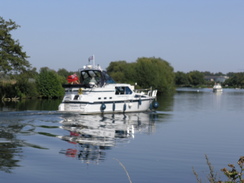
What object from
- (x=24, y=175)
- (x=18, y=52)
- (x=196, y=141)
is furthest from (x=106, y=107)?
(x=18, y=52)

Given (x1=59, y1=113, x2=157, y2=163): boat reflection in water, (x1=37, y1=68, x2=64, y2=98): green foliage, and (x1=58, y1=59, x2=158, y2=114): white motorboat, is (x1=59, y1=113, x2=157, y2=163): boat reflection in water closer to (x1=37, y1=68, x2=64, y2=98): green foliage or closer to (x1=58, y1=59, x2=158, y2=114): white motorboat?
(x1=58, y1=59, x2=158, y2=114): white motorboat

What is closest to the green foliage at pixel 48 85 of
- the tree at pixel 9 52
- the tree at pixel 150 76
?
the tree at pixel 9 52

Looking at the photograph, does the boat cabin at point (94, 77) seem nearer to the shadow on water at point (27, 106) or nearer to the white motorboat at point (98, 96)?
the white motorboat at point (98, 96)

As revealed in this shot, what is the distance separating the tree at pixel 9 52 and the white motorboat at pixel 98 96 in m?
22.0

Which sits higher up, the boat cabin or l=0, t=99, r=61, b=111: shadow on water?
the boat cabin

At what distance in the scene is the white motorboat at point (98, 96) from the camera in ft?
110

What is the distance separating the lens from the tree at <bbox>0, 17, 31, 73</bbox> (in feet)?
182

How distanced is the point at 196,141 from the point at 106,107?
1389 cm

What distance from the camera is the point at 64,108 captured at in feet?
110

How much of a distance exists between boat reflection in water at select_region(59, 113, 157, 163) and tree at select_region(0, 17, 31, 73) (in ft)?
84.3

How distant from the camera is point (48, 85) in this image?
7181 centimetres

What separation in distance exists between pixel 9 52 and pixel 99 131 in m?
36.7

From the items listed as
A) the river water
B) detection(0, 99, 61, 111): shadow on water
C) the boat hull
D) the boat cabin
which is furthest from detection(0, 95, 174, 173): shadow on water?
detection(0, 99, 61, 111): shadow on water

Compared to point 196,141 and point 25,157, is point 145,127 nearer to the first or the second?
point 196,141
